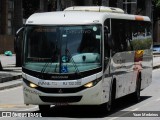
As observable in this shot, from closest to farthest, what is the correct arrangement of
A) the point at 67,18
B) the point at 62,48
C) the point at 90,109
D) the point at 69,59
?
the point at 69,59 → the point at 62,48 → the point at 67,18 → the point at 90,109

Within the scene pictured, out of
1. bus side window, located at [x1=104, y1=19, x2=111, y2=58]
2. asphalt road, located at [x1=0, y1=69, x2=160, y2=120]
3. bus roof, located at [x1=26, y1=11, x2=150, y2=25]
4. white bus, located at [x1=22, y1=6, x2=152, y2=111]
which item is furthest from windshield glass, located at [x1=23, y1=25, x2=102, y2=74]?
asphalt road, located at [x1=0, y1=69, x2=160, y2=120]

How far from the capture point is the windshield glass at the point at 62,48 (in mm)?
14242

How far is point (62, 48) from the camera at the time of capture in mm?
14406

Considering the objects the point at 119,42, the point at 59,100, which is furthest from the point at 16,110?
the point at 119,42

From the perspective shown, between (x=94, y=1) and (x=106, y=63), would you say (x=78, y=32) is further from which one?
(x=94, y=1)

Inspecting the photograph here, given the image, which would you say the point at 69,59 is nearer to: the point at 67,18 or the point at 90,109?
the point at 67,18

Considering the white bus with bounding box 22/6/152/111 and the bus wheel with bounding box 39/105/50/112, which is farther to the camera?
the bus wheel with bounding box 39/105/50/112

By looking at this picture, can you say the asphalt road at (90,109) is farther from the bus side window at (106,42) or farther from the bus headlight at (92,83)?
the bus side window at (106,42)

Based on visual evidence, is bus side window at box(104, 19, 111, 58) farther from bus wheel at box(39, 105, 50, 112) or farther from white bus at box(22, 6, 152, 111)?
bus wheel at box(39, 105, 50, 112)

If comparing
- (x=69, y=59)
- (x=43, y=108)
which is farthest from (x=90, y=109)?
(x=69, y=59)

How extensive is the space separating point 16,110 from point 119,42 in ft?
11.4

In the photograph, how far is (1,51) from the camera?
207 feet

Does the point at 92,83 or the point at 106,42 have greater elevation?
the point at 106,42

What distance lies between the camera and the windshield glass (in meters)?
14.2
